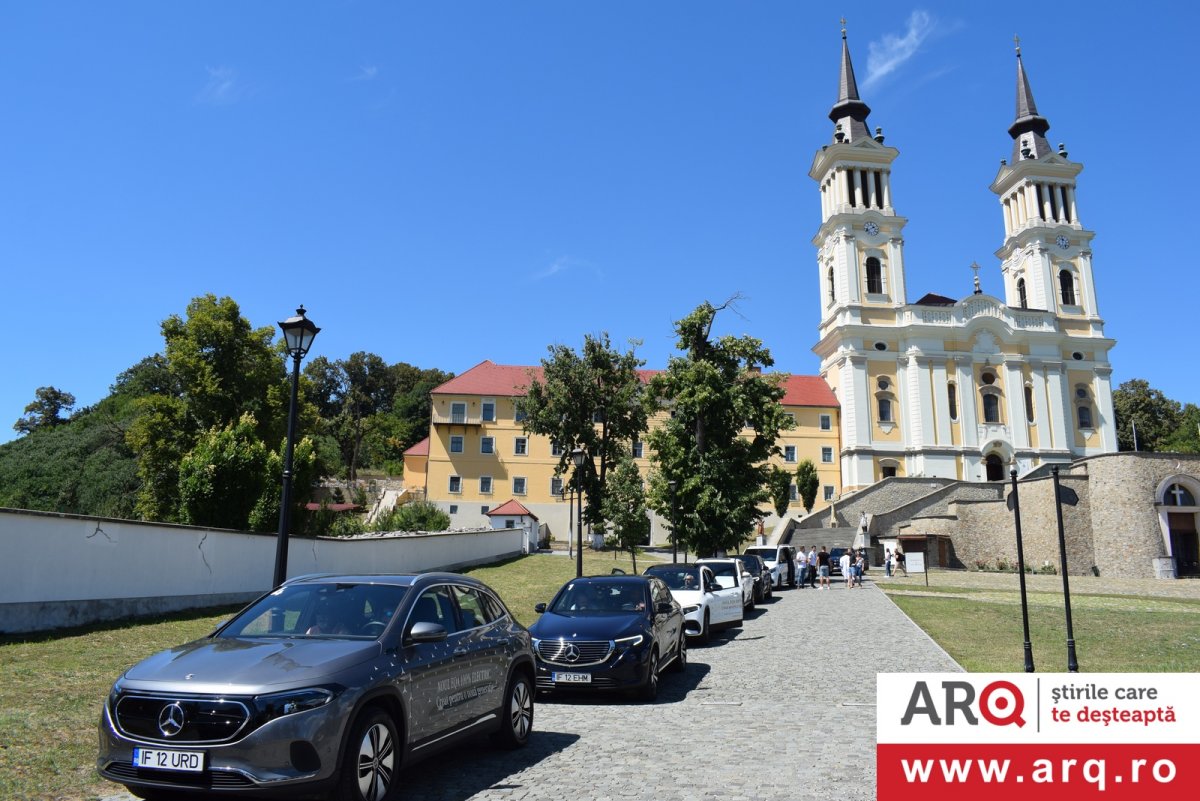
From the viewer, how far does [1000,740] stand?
12.2ft

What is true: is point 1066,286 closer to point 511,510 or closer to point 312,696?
point 511,510

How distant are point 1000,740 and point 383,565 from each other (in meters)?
25.0

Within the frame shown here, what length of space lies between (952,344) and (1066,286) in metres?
14.6

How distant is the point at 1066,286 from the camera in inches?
2921

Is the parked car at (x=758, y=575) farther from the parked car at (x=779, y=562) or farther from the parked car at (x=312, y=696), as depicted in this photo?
the parked car at (x=312, y=696)

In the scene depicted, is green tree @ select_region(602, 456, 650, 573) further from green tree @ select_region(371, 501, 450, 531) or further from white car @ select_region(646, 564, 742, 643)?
white car @ select_region(646, 564, 742, 643)

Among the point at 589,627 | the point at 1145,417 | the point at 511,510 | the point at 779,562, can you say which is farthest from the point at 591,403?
the point at 1145,417

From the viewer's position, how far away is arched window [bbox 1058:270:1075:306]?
73.8 m

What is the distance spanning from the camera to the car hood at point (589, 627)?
1096 centimetres

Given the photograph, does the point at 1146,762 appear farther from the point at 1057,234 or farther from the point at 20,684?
the point at 1057,234

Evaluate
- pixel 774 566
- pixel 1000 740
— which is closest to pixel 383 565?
pixel 774 566

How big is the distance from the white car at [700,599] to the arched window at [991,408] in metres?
56.4

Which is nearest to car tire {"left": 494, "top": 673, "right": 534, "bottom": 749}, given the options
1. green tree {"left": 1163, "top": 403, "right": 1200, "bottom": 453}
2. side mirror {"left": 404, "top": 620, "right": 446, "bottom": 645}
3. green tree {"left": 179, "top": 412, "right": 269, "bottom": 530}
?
side mirror {"left": 404, "top": 620, "right": 446, "bottom": 645}

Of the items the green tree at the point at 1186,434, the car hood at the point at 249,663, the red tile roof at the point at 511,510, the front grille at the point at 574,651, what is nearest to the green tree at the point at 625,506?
the red tile roof at the point at 511,510
